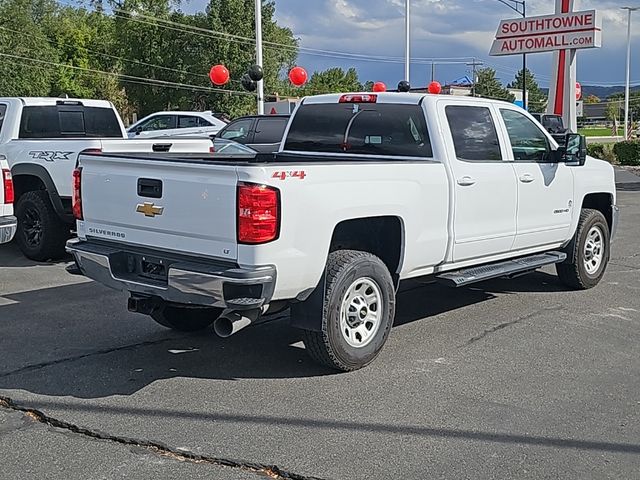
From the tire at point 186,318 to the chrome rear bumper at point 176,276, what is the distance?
3.10 feet

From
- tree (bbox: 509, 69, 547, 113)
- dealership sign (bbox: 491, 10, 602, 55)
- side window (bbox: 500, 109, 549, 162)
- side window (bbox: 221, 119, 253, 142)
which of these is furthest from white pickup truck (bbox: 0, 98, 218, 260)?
tree (bbox: 509, 69, 547, 113)

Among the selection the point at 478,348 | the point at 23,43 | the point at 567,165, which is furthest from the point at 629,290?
the point at 23,43

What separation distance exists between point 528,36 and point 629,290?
569 inches

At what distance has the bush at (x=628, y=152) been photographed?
3048cm

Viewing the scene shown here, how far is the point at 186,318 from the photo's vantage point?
6.65 m

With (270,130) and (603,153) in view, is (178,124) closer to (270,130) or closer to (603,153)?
(270,130)

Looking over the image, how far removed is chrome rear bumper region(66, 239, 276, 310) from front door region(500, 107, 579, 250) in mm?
3248

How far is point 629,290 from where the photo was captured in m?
8.52

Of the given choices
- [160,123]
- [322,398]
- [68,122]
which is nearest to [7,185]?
[68,122]

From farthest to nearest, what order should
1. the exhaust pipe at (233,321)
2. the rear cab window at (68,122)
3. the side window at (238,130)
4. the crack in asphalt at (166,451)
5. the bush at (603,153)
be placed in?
1. the bush at (603,153)
2. the side window at (238,130)
3. the rear cab window at (68,122)
4. the exhaust pipe at (233,321)
5. the crack in asphalt at (166,451)

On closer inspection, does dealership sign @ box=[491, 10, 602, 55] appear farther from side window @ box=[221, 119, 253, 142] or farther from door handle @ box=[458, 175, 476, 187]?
door handle @ box=[458, 175, 476, 187]

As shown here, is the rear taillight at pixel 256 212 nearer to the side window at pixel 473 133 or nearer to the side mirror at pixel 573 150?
the side window at pixel 473 133

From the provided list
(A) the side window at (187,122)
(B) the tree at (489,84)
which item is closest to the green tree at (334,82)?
(B) the tree at (489,84)

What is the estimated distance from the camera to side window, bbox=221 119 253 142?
16.0 m
